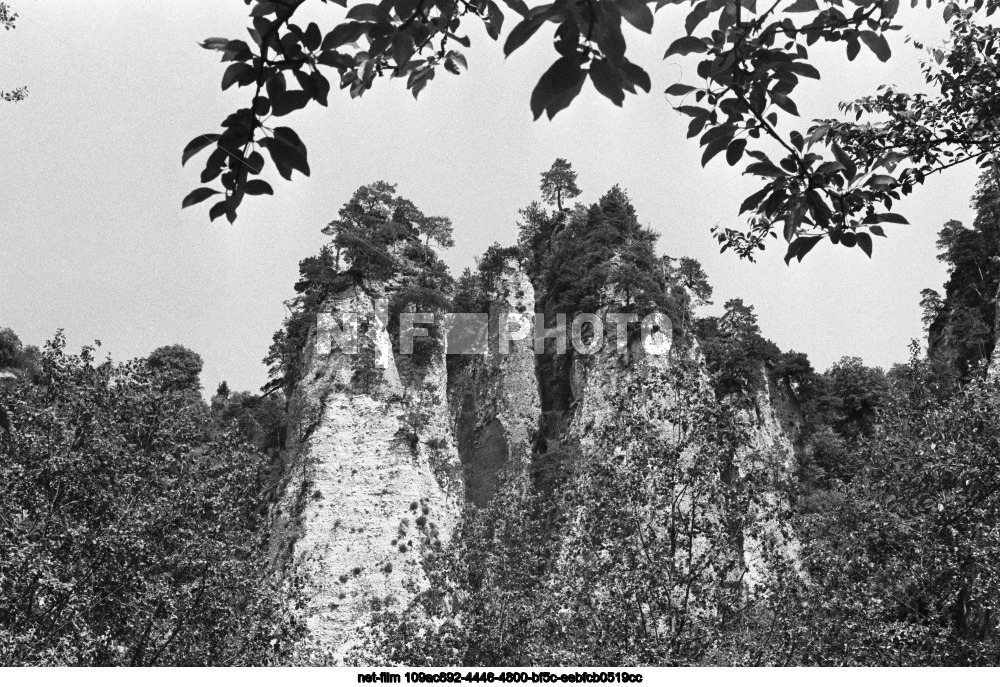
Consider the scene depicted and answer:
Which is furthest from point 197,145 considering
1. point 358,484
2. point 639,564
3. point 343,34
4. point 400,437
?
point 400,437

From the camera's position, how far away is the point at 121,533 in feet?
36.7

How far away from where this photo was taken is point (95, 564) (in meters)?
11.1

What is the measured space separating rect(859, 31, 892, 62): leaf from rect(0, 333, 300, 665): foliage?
9.45 m

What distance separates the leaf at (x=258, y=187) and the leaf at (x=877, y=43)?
7.25ft

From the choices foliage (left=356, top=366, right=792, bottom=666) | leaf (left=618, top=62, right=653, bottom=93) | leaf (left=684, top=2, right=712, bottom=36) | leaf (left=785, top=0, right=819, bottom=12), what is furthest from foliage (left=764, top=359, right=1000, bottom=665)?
leaf (left=618, top=62, right=653, bottom=93)

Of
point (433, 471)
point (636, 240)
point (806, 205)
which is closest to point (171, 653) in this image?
point (806, 205)

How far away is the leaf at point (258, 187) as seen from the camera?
2605mm

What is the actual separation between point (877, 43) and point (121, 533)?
1080 centimetres

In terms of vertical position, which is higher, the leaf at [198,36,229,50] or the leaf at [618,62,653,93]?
the leaf at [198,36,229,50]

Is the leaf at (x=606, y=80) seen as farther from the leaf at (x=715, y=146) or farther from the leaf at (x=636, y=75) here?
the leaf at (x=715, y=146)

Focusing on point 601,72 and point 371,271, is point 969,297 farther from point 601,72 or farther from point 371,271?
point 601,72

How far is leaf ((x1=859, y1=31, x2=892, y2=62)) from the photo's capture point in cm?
318

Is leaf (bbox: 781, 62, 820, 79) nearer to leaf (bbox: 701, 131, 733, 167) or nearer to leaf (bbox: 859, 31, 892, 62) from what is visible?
leaf (bbox: 701, 131, 733, 167)
